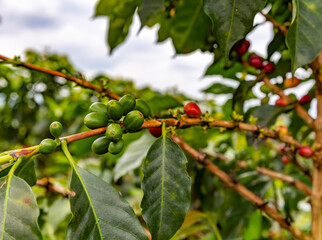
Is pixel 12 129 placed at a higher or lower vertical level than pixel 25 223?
lower

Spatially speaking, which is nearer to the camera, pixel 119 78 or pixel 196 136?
pixel 196 136

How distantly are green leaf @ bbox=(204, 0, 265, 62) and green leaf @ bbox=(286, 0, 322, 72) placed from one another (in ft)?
0.42

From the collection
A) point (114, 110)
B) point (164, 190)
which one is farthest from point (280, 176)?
point (114, 110)

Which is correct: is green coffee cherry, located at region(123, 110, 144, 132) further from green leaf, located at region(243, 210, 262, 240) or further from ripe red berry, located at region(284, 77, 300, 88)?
green leaf, located at region(243, 210, 262, 240)

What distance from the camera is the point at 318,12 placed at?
2.86 feet

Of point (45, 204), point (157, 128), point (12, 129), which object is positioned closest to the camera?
point (157, 128)

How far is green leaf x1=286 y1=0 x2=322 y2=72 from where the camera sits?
2.87 ft

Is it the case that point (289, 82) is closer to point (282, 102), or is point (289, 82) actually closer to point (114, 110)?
point (282, 102)

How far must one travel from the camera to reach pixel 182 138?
152cm

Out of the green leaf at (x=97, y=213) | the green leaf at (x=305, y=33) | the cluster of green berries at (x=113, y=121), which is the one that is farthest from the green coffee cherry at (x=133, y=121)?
the green leaf at (x=305, y=33)

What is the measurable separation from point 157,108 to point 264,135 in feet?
1.70

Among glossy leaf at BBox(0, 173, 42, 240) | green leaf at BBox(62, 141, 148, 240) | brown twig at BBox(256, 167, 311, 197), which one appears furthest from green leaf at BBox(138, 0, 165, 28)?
brown twig at BBox(256, 167, 311, 197)

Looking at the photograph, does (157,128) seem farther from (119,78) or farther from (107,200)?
(119,78)

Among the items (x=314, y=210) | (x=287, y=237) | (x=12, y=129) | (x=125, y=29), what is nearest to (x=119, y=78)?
(x=125, y=29)
